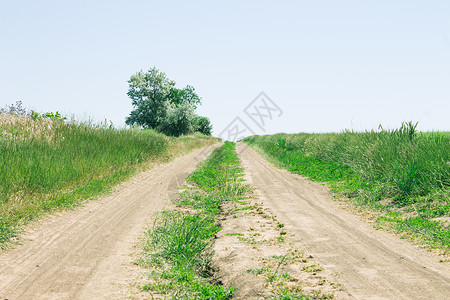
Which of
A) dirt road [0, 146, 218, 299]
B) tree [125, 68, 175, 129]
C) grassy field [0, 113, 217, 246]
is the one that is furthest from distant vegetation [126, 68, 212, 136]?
dirt road [0, 146, 218, 299]

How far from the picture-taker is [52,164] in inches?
400

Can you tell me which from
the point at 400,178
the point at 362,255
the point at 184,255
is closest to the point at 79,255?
the point at 184,255

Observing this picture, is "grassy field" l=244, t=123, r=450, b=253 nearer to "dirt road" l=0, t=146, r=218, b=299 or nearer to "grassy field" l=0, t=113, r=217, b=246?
"dirt road" l=0, t=146, r=218, b=299

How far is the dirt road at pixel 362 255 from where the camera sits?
4184 mm

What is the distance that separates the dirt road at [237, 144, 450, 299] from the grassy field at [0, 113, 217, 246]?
5190 mm

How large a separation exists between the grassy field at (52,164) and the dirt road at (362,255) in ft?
17.0

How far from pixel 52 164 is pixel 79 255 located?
17.9 feet

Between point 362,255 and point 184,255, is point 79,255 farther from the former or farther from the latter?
point 362,255

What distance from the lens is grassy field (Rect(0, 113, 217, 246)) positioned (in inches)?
310

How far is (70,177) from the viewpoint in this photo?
1053 centimetres

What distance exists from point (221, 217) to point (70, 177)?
197 inches

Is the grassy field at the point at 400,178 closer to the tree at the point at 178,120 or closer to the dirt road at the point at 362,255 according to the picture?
the dirt road at the point at 362,255

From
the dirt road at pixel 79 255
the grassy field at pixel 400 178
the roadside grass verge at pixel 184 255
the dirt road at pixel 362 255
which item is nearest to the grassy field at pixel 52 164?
the dirt road at pixel 79 255

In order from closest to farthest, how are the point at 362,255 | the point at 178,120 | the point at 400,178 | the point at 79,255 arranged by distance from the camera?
1. the point at 362,255
2. the point at 79,255
3. the point at 400,178
4. the point at 178,120
